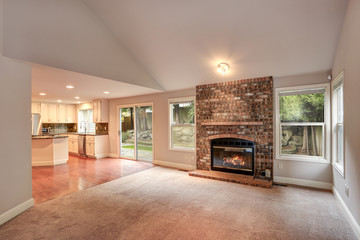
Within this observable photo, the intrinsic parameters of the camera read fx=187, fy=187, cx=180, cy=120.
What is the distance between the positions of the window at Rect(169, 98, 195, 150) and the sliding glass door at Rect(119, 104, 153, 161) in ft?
3.16

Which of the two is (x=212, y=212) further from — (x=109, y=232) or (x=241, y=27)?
(x=241, y=27)

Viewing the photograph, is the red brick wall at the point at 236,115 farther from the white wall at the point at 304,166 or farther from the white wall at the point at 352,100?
the white wall at the point at 352,100

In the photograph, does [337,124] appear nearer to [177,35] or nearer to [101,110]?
[177,35]

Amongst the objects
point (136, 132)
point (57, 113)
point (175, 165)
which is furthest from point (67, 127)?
point (175, 165)

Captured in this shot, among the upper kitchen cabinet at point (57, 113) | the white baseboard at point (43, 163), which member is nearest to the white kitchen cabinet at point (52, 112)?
the upper kitchen cabinet at point (57, 113)

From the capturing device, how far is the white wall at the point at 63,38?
2670 mm

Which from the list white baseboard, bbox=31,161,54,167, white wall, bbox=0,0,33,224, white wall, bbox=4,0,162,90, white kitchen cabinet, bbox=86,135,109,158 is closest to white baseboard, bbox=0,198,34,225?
white wall, bbox=0,0,33,224

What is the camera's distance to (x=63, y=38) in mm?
3146

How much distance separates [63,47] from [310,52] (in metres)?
4.33

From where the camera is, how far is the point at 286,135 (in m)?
4.21

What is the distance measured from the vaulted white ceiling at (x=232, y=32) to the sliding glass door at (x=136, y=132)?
256cm

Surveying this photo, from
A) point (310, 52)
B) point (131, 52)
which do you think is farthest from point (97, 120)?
point (310, 52)

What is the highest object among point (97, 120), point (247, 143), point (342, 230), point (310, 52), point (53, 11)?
point (53, 11)

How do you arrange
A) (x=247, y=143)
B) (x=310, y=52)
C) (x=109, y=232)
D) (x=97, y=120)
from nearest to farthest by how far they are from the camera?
(x=109, y=232)
(x=310, y=52)
(x=247, y=143)
(x=97, y=120)
